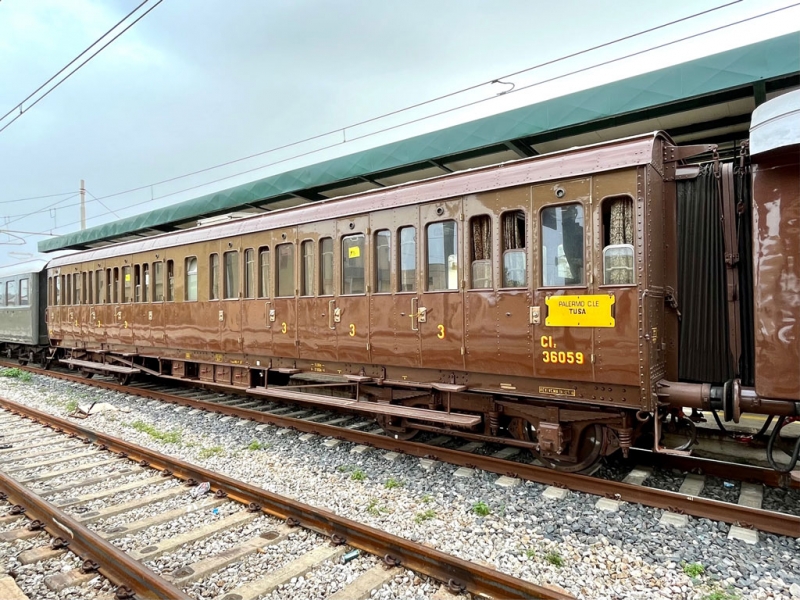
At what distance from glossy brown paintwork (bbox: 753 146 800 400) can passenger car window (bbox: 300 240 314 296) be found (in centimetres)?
582

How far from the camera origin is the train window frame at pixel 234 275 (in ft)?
30.8

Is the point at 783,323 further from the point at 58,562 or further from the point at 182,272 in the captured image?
the point at 182,272

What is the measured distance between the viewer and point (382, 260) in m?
7.06

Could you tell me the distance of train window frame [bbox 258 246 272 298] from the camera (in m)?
8.80

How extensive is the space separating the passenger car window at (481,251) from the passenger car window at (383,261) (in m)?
1.29

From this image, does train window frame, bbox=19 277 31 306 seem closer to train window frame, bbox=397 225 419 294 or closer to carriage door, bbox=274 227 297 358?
carriage door, bbox=274 227 297 358

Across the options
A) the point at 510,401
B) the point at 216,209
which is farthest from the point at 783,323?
the point at 216,209

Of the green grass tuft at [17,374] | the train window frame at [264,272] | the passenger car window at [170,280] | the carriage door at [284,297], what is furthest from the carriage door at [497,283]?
the green grass tuft at [17,374]

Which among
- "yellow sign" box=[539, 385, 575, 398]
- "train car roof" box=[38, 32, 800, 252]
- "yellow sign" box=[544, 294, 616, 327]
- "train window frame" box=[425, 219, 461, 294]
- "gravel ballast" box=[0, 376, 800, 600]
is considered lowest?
"gravel ballast" box=[0, 376, 800, 600]

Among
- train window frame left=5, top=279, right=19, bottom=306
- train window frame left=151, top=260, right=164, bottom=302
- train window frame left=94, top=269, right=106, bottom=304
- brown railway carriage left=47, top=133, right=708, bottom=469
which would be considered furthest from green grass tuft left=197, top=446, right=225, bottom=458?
train window frame left=5, top=279, right=19, bottom=306

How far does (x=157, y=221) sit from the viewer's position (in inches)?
692

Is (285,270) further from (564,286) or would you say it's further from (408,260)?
(564,286)

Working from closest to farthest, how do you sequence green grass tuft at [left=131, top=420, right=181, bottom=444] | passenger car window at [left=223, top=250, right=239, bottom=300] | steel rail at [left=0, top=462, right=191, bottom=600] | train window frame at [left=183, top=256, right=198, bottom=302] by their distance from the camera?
1. steel rail at [left=0, top=462, right=191, bottom=600]
2. green grass tuft at [left=131, top=420, right=181, bottom=444]
3. passenger car window at [left=223, top=250, right=239, bottom=300]
4. train window frame at [left=183, top=256, right=198, bottom=302]

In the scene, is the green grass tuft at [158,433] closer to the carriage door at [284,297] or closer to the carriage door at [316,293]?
the carriage door at [284,297]
